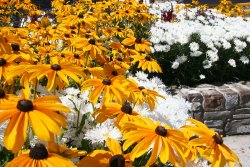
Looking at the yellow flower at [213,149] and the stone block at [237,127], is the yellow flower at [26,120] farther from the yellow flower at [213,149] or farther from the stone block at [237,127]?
the stone block at [237,127]

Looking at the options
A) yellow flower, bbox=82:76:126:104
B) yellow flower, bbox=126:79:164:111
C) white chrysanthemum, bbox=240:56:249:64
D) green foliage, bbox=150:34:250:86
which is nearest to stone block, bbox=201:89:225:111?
green foliage, bbox=150:34:250:86

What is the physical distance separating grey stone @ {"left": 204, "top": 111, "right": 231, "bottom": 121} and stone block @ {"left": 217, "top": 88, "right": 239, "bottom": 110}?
81mm

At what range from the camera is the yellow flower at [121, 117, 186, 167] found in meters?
1.06

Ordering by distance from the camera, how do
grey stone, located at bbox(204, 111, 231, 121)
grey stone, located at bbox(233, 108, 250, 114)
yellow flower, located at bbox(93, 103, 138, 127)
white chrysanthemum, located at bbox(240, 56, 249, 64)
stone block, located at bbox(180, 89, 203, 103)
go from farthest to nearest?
white chrysanthemum, located at bbox(240, 56, 249, 64) → grey stone, located at bbox(233, 108, 250, 114) → grey stone, located at bbox(204, 111, 231, 121) → stone block, located at bbox(180, 89, 203, 103) → yellow flower, located at bbox(93, 103, 138, 127)

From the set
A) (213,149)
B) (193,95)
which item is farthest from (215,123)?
(213,149)

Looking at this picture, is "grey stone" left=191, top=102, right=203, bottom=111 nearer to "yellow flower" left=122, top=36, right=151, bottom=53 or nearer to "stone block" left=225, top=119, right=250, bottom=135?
"stone block" left=225, top=119, right=250, bottom=135

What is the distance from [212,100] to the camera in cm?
443

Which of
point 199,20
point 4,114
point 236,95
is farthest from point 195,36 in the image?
point 4,114

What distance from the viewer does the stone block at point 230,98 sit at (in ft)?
14.7

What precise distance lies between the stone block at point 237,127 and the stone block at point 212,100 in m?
0.34

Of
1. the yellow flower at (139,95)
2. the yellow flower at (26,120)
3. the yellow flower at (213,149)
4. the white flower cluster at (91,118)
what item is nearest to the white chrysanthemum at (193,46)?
the white flower cluster at (91,118)

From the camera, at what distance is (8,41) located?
179 cm

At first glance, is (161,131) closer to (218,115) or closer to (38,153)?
(38,153)

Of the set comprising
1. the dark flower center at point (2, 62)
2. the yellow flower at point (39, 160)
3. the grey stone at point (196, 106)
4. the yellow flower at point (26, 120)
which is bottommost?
the grey stone at point (196, 106)
